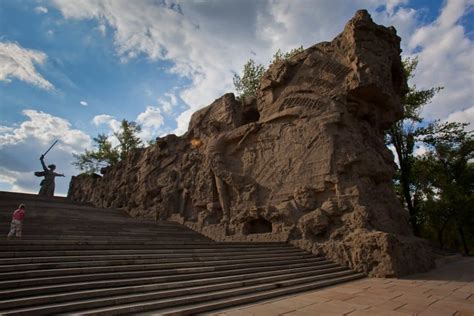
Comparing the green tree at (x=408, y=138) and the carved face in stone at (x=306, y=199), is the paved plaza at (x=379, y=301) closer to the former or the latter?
the carved face in stone at (x=306, y=199)

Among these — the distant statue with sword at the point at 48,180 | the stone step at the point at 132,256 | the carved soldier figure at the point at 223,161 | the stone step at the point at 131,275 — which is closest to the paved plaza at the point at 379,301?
the stone step at the point at 131,275

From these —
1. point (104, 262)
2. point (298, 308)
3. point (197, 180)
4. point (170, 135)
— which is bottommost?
point (298, 308)

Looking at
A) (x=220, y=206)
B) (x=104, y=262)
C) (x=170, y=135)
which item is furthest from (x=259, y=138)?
(x=104, y=262)

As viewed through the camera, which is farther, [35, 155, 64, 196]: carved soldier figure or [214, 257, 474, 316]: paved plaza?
[35, 155, 64, 196]: carved soldier figure

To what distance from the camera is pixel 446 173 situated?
18.6 metres

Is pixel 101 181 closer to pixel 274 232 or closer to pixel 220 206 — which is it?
pixel 220 206

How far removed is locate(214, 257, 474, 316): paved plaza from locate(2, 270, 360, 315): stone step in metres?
0.57

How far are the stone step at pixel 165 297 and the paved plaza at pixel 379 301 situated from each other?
1.87 feet

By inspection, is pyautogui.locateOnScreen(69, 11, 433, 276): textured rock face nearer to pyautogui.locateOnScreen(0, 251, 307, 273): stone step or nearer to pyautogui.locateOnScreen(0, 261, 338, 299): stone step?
pyautogui.locateOnScreen(0, 261, 338, 299): stone step

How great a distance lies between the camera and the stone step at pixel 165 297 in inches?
143

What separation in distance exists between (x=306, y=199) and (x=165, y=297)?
6515 millimetres

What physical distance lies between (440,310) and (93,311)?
4687 millimetres

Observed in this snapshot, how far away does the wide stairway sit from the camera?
12.8ft

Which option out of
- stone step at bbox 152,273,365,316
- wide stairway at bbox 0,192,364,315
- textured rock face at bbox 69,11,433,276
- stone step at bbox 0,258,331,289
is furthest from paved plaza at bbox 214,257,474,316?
stone step at bbox 0,258,331,289
